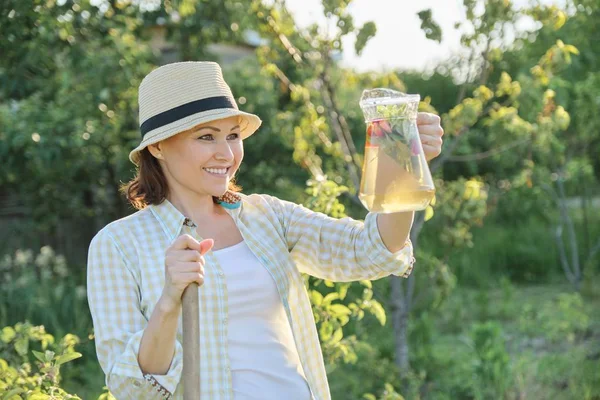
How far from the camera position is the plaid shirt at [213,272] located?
184 centimetres

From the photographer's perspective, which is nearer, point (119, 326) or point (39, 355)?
point (119, 326)

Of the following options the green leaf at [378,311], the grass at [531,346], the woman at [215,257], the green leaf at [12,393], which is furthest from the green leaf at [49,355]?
the grass at [531,346]

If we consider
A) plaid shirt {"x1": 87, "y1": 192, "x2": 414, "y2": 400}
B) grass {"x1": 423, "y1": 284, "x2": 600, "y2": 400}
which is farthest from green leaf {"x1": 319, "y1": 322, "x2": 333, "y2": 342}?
grass {"x1": 423, "y1": 284, "x2": 600, "y2": 400}

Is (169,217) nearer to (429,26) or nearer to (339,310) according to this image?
(339,310)

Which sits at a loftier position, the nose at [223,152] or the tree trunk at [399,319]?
the nose at [223,152]

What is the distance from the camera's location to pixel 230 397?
1.89m

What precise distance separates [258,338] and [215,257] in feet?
0.67

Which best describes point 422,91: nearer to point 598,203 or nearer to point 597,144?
point 598,203

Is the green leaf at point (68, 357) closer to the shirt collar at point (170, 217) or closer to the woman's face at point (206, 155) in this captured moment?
the shirt collar at point (170, 217)

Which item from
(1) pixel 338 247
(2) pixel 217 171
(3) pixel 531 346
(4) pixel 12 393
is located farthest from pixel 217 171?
(3) pixel 531 346

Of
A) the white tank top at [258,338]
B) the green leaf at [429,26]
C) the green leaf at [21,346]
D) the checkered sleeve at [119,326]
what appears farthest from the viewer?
the green leaf at [429,26]

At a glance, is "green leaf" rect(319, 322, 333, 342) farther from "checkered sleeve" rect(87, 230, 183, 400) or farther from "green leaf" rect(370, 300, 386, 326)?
"checkered sleeve" rect(87, 230, 183, 400)

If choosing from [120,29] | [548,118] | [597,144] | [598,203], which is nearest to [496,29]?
[548,118]

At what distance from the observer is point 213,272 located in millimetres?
1970
